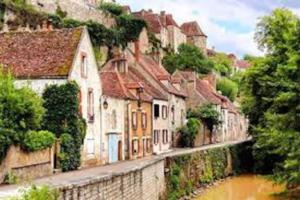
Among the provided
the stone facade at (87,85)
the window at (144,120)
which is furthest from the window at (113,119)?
the window at (144,120)

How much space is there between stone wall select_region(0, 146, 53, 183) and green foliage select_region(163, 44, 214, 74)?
60.3 meters

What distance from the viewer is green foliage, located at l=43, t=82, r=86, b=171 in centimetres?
3344

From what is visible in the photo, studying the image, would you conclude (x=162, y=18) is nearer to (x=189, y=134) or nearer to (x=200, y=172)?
(x=189, y=134)

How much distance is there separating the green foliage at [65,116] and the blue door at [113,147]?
721 cm

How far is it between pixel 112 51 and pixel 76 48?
110ft

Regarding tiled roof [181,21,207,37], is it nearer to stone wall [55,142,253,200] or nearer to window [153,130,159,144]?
stone wall [55,142,253,200]

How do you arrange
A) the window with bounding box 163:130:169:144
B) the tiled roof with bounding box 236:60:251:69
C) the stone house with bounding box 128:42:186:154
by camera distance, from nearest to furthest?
the stone house with bounding box 128:42:186:154 < the window with bounding box 163:130:169:144 < the tiled roof with bounding box 236:60:251:69

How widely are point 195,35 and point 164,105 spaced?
67.6 meters

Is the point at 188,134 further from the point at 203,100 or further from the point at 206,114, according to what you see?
the point at 203,100

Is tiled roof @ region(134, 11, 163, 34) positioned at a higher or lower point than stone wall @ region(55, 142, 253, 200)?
higher

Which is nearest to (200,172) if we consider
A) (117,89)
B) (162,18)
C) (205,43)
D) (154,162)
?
(117,89)

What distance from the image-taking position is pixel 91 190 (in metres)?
20.4

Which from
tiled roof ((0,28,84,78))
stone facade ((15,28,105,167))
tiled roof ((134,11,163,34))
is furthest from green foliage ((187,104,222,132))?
tiled roof ((0,28,84,78))

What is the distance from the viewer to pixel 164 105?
57.1 metres
